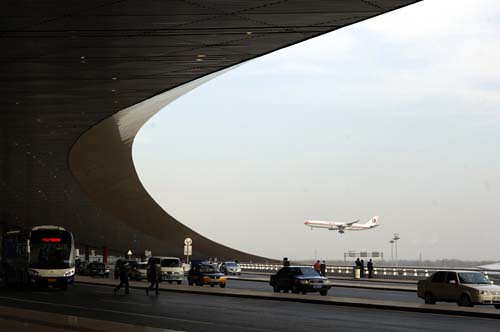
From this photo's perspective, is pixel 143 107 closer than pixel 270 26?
No

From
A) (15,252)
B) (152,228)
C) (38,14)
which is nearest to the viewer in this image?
(38,14)

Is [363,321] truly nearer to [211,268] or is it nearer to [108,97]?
[108,97]

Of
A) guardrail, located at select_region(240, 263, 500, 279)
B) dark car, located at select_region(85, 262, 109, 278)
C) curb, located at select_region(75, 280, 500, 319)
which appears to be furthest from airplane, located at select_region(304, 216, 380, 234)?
curb, located at select_region(75, 280, 500, 319)

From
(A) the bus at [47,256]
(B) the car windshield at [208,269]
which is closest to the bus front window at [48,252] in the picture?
(A) the bus at [47,256]

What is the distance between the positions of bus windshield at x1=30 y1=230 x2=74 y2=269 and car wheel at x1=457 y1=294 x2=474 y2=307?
21320mm

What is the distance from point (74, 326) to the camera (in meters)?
19.1

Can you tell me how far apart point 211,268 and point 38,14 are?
30757 mm

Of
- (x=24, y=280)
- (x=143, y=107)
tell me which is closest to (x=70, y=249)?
(x=24, y=280)

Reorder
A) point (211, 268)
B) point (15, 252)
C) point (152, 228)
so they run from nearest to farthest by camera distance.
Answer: point (15, 252), point (211, 268), point (152, 228)

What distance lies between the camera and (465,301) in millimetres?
30234

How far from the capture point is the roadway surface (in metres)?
20.5

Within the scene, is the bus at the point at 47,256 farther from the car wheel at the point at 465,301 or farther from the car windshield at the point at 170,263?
the car wheel at the point at 465,301

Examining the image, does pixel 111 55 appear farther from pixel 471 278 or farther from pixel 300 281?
pixel 300 281

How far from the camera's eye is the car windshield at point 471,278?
1213 inches
